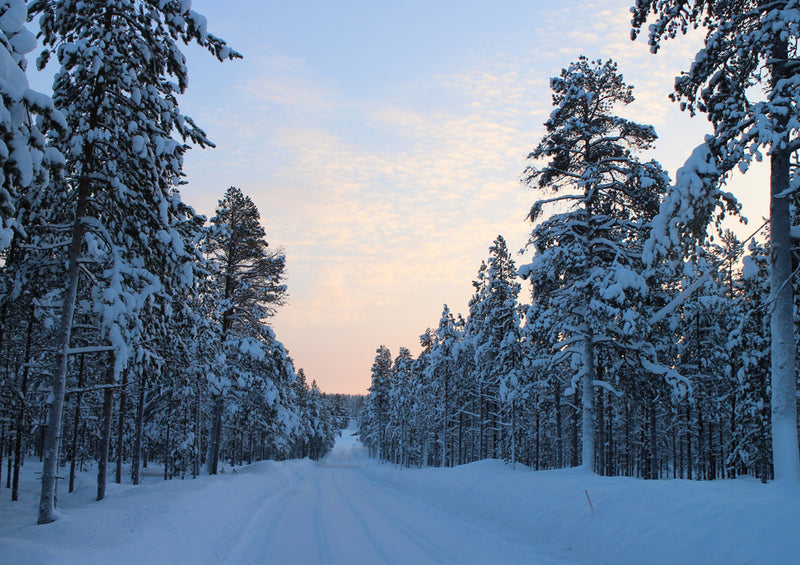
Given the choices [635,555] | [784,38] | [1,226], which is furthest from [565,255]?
[1,226]

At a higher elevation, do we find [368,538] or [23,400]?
[23,400]

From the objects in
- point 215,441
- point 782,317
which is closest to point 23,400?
point 215,441

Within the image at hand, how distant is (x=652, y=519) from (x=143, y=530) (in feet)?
29.8

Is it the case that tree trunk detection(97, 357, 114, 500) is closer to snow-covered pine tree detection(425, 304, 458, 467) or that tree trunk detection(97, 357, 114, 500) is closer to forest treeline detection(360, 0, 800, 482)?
forest treeline detection(360, 0, 800, 482)

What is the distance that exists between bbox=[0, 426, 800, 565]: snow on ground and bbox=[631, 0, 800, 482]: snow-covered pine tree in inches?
91.0

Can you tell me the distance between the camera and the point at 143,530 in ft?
28.7

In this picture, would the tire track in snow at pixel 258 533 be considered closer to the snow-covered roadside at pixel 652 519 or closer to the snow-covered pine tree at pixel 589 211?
the snow-covered roadside at pixel 652 519

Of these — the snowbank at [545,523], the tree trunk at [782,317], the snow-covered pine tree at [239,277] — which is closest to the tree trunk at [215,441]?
the snow-covered pine tree at [239,277]

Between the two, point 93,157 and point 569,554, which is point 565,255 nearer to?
point 569,554

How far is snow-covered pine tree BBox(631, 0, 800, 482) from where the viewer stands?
948 centimetres

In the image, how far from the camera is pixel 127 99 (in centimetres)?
1059

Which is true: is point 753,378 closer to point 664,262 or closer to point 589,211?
point 589,211

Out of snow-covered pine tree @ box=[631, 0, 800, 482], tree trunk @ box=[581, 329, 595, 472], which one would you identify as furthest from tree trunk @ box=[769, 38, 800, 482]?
tree trunk @ box=[581, 329, 595, 472]

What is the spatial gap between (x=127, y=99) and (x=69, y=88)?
1.16 m
